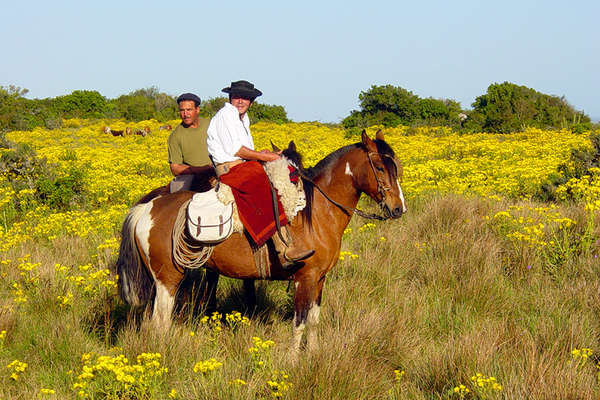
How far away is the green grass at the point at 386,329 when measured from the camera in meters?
3.60

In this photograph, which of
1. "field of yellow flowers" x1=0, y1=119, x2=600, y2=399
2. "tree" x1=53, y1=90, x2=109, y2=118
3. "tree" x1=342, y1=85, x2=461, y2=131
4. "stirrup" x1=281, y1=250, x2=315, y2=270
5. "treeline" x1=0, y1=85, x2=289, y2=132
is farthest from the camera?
"tree" x1=53, y1=90, x2=109, y2=118

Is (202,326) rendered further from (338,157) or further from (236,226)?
(338,157)

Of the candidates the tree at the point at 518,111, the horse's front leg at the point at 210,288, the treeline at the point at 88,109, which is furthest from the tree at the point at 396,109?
the horse's front leg at the point at 210,288

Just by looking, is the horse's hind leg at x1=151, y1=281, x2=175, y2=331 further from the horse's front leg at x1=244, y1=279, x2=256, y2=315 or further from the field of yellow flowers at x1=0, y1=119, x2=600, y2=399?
the horse's front leg at x1=244, y1=279, x2=256, y2=315

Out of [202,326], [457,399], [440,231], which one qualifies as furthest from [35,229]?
[457,399]

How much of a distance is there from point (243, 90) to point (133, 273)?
1990 mm

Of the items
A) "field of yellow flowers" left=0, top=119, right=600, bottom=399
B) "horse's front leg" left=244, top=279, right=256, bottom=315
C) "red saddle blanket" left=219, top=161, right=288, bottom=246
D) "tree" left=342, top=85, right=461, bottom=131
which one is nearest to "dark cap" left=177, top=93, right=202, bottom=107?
"red saddle blanket" left=219, top=161, right=288, bottom=246

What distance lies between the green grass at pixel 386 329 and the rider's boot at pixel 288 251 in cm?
69

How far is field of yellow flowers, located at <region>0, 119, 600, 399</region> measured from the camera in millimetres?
3512

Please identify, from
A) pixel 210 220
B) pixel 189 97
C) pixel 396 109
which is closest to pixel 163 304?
pixel 210 220

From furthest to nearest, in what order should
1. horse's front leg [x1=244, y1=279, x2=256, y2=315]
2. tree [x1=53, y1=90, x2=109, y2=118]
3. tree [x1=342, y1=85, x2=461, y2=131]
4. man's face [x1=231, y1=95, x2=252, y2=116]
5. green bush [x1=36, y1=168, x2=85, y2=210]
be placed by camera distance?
tree [x1=53, y1=90, x2=109, y2=118], tree [x1=342, y1=85, x2=461, y2=131], green bush [x1=36, y1=168, x2=85, y2=210], horse's front leg [x1=244, y1=279, x2=256, y2=315], man's face [x1=231, y1=95, x2=252, y2=116]

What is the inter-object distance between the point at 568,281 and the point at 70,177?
31.3 feet

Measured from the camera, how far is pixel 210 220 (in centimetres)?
429

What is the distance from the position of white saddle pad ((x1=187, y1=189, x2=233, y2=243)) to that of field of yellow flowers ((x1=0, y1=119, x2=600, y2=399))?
0.76 meters
